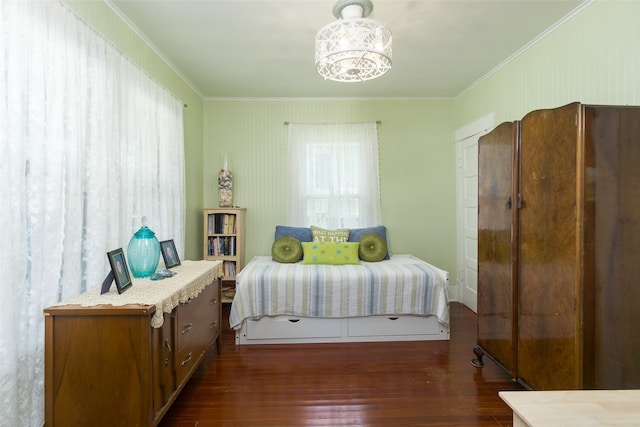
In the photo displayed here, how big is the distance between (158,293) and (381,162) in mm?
3084

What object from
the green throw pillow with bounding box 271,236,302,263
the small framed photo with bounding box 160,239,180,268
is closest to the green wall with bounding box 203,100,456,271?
the green throw pillow with bounding box 271,236,302,263

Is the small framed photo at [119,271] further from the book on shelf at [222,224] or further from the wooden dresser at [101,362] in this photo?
the book on shelf at [222,224]

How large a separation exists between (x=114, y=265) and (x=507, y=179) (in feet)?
7.73

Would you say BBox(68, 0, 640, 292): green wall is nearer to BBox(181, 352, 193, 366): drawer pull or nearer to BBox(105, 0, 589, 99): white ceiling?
BBox(105, 0, 589, 99): white ceiling

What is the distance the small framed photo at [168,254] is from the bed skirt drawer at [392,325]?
158 centimetres

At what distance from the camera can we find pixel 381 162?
13.6 ft

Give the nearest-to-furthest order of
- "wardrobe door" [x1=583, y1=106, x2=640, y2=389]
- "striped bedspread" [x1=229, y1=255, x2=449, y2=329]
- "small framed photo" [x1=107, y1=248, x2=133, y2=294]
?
"wardrobe door" [x1=583, y1=106, x2=640, y2=389]
"small framed photo" [x1=107, y1=248, x2=133, y2=294]
"striped bedspread" [x1=229, y1=255, x2=449, y2=329]

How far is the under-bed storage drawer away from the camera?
2934mm

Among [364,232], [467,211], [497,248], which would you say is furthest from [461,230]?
[497,248]

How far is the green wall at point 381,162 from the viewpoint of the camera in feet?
13.5

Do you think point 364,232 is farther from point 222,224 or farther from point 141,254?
point 141,254

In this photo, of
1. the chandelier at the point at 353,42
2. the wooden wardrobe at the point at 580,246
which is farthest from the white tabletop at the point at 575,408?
the chandelier at the point at 353,42

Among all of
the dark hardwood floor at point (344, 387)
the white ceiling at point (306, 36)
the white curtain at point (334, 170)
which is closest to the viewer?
the dark hardwood floor at point (344, 387)

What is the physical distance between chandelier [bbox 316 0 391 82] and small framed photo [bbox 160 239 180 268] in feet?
5.43
